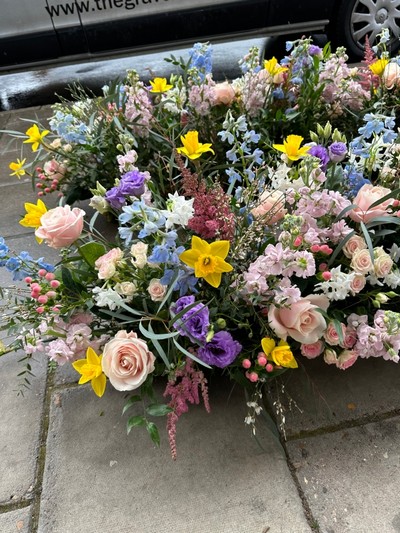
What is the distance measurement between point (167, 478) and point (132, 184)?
1033 millimetres

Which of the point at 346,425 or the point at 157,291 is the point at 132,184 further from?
the point at 346,425

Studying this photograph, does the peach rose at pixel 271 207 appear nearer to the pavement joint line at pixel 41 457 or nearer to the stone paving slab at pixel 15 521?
the pavement joint line at pixel 41 457

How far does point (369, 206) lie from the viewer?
1645mm

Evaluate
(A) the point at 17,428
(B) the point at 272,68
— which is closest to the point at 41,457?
(A) the point at 17,428

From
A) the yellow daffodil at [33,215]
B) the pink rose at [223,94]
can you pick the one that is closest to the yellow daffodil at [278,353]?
the yellow daffodil at [33,215]

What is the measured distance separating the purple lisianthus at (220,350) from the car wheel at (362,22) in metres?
4.01

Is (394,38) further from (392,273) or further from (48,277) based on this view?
(48,277)

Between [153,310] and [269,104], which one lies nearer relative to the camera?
[153,310]

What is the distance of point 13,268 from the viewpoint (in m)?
1.67

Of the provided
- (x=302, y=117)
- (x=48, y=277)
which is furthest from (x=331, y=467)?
(x=302, y=117)

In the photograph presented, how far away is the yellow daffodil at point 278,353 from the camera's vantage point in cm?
152

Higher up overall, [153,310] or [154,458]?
[153,310]

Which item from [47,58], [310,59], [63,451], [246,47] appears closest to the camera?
[63,451]

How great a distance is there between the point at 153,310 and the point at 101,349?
255mm
